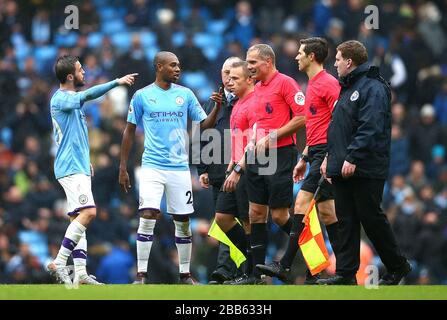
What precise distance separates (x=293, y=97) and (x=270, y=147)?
0.60 m

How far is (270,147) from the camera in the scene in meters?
14.9

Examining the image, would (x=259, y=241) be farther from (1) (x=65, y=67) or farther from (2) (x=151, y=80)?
(2) (x=151, y=80)

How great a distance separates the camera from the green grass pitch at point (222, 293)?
1279 centimetres

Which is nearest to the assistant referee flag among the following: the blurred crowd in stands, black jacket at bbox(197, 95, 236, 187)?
black jacket at bbox(197, 95, 236, 187)

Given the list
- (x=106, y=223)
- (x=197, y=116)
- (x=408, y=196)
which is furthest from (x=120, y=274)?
(x=197, y=116)

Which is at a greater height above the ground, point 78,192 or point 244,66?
point 244,66

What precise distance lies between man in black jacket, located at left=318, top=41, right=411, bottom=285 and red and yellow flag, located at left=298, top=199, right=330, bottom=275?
1.36ft

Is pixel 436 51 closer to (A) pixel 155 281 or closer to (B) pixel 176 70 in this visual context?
(A) pixel 155 281

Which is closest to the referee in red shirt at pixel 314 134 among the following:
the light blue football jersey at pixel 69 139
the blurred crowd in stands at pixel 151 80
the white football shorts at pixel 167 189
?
the white football shorts at pixel 167 189

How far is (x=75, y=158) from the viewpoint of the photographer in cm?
1484

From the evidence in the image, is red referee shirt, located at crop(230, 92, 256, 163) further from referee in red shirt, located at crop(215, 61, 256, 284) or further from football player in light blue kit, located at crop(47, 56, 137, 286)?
football player in light blue kit, located at crop(47, 56, 137, 286)

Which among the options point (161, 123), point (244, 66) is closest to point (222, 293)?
point (161, 123)

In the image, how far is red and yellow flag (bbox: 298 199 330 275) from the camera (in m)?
14.7

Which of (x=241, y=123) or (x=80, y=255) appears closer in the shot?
(x=80, y=255)
